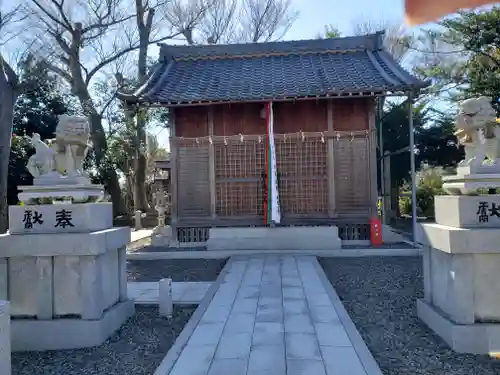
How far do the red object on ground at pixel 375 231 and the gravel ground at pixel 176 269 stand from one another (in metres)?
3.74

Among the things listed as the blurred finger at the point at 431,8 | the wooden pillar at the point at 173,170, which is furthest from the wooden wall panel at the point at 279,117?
the blurred finger at the point at 431,8

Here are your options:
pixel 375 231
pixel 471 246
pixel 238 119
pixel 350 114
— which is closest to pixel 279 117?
pixel 238 119

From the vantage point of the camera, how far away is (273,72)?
11.7 metres

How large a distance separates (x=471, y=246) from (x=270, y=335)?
2.12 metres

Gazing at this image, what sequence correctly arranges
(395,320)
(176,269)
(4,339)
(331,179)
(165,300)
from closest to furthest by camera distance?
(4,339), (395,320), (165,300), (176,269), (331,179)

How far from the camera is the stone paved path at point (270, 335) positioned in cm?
337

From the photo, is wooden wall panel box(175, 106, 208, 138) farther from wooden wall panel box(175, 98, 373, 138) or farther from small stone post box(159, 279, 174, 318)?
small stone post box(159, 279, 174, 318)

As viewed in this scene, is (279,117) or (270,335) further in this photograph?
(279,117)

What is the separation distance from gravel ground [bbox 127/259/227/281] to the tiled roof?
3.85 metres

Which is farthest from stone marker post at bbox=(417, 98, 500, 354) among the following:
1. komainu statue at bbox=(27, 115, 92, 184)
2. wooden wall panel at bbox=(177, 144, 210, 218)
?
wooden wall panel at bbox=(177, 144, 210, 218)

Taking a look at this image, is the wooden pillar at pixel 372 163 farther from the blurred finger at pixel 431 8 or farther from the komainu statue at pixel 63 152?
the blurred finger at pixel 431 8

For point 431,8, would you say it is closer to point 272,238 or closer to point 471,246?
point 471,246

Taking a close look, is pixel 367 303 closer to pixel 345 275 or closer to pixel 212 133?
pixel 345 275

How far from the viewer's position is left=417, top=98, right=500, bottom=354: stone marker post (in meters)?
3.81
